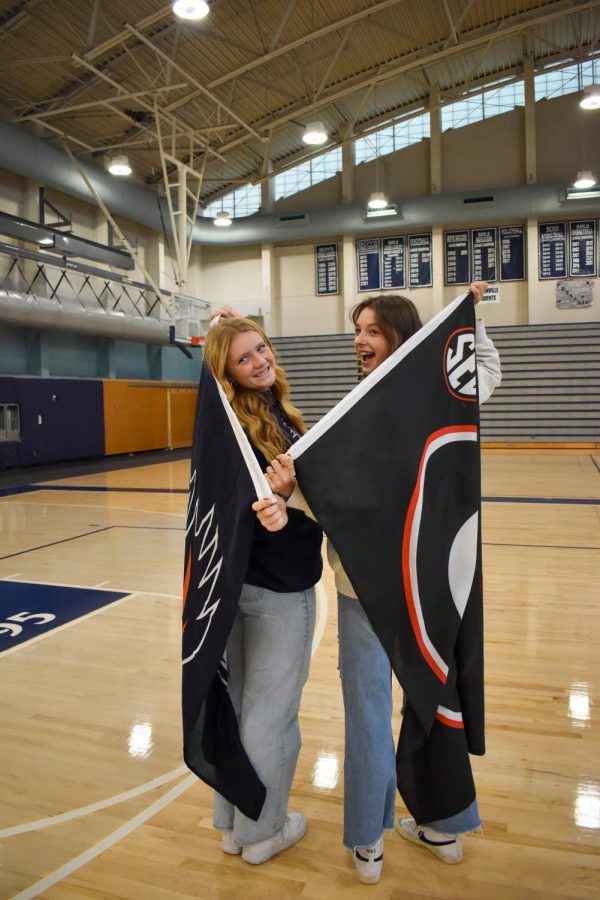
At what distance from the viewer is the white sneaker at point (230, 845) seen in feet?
6.14

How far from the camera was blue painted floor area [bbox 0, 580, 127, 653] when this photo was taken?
3863mm

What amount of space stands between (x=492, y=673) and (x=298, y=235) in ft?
49.8

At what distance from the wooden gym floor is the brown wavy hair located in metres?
1.41

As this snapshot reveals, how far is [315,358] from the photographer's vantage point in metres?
17.2

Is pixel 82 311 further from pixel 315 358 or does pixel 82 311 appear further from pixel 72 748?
pixel 72 748

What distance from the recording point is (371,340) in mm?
1827

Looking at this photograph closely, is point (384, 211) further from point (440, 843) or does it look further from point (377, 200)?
point (440, 843)

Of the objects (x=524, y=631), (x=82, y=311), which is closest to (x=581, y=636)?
(x=524, y=631)

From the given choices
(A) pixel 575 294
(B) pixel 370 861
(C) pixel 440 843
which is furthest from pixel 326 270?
(B) pixel 370 861

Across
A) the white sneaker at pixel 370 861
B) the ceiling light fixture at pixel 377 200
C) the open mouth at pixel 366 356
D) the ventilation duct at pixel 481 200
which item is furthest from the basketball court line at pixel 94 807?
the ventilation duct at pixel 481 200

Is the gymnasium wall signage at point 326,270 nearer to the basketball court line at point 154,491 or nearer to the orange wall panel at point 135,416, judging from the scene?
the orange wall panel at point 135,416

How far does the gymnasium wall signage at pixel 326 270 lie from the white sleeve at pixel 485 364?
15981 millimetres

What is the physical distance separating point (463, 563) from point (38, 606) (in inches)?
136

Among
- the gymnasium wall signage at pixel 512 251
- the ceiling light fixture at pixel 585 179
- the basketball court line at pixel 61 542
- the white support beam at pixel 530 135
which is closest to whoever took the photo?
the basketball court line at pixel 61 542
